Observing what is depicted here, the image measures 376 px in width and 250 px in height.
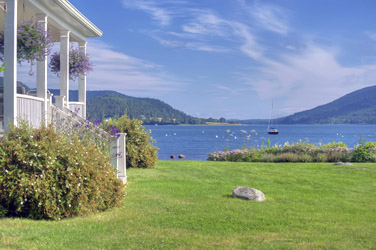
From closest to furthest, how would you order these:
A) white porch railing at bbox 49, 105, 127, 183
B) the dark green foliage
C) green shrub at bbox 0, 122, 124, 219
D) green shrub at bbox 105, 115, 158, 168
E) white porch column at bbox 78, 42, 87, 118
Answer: green shrub at bbox 0, 122, 124, 219, white porch railing at bbox 49, 105, 127, 183, white porch column at bbox 78, 42, 87, 118, green shrub at bbox 105, 115, 158, 168, the dark green foliage

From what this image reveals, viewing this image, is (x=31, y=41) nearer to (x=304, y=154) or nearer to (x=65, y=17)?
(x=65, y=17)

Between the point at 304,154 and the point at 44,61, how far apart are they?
12.5 metres

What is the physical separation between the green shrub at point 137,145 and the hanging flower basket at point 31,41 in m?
4.99

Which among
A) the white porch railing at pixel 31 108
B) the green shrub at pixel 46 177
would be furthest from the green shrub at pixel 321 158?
the green shrub at pixel 46 177

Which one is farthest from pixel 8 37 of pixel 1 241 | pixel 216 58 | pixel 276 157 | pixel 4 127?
pixel 216 58

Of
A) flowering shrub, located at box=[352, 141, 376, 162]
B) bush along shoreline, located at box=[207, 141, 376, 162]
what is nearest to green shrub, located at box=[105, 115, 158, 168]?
bush along shoreline, located at box=[207, 141, 376, 162]

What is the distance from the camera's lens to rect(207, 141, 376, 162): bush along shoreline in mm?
17094

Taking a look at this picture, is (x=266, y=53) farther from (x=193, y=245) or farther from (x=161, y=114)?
(x=161, y=114)

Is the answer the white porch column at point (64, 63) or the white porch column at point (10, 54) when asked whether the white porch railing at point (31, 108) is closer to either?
the white porch column at point (10, 54)

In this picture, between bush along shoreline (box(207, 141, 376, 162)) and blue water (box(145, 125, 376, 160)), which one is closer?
bush along shoreline (box(207, 141, 376, 162))

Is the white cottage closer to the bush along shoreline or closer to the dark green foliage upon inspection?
the bush along shoreline

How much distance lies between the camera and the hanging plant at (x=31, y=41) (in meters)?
8.46

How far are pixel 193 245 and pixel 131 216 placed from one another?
1.85 m

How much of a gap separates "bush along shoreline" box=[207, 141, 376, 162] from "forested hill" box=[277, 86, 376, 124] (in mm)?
113960
